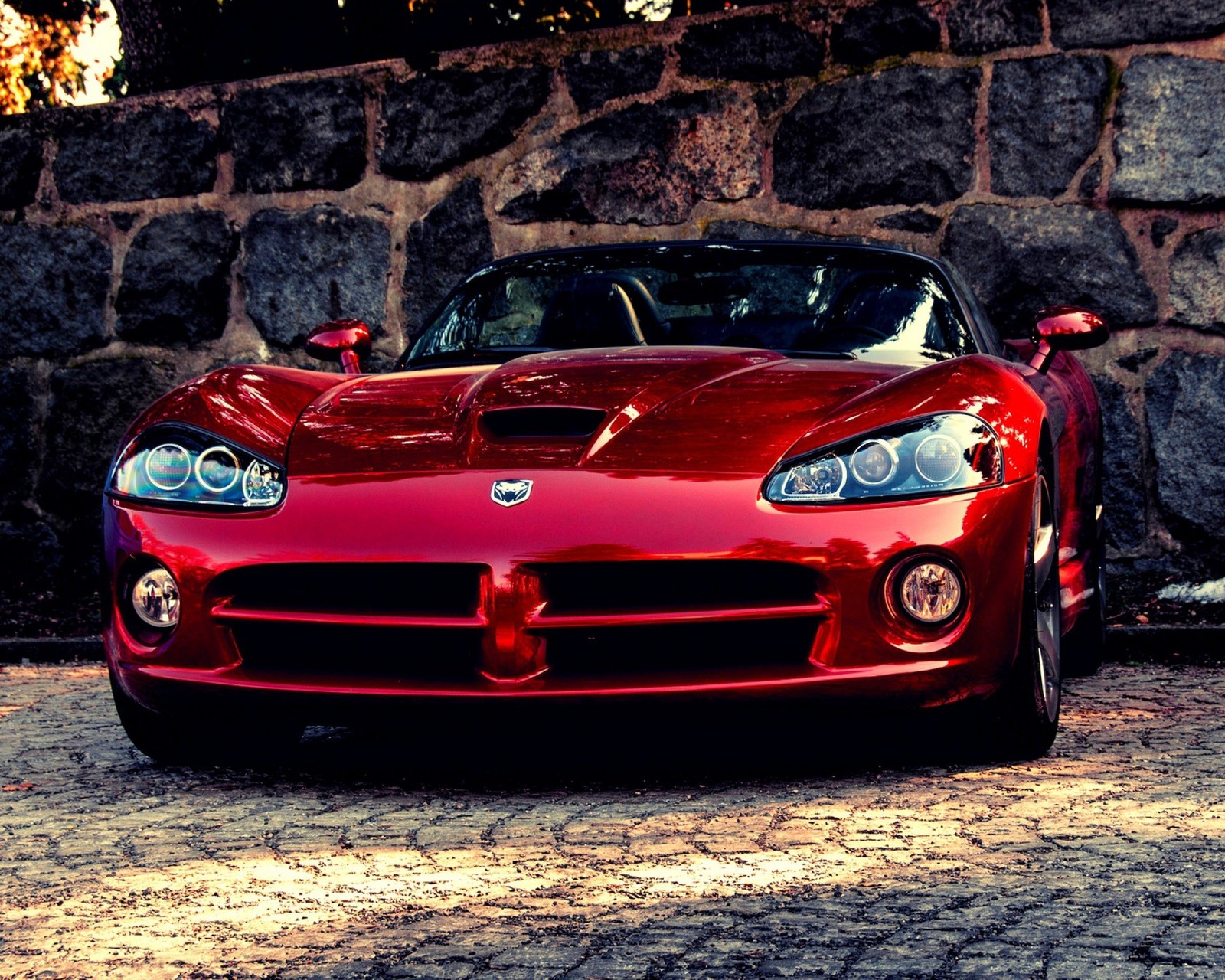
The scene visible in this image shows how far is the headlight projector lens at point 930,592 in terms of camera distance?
3.98 metres

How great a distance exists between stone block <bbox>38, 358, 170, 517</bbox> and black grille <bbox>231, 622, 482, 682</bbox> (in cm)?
444

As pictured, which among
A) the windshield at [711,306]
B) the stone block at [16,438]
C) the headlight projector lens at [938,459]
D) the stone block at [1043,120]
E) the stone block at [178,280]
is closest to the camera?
the headlight projector lens at [938,459]

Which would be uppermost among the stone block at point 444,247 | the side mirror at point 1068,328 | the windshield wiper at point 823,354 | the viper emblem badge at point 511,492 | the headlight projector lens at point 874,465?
the stone block at point 444,247

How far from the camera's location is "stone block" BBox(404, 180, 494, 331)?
8.02 meters

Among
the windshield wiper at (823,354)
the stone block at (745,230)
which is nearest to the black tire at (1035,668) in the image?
the windshield wiper at (823,354)

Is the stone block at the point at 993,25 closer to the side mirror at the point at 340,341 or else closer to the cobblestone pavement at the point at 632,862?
the side mirror at the point at 340,341

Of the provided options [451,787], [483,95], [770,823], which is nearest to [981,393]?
[770,823]

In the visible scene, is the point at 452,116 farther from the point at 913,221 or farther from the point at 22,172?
the point at 22,172

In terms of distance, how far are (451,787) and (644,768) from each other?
0.48m

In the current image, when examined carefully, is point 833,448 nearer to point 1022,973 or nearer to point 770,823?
point 770,823

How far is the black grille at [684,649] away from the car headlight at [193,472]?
78cm

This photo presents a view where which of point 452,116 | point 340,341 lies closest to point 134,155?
point 452,116

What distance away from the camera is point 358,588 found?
406 centimetres

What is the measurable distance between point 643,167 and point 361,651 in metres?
4.18
